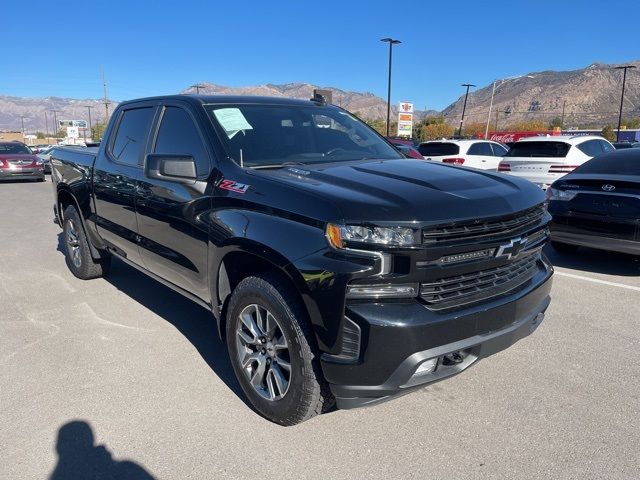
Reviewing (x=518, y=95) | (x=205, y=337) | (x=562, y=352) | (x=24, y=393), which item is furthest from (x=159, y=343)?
(x=518, y=95)

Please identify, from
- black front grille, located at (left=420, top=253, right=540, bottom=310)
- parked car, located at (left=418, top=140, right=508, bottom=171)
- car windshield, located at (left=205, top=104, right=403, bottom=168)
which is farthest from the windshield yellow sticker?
parked car, located at (left=418, top=140, right=508, bottom=171)

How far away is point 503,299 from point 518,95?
189 m

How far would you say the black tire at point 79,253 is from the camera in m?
5.64

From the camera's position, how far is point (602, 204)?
5.82 m

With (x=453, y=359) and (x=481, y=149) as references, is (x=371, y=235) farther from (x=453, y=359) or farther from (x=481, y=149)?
(x=481, y=149)

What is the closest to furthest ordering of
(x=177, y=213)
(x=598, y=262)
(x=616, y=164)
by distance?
1. (x=177, y=213)
2. (x=616, y=164)
3. (x=598, y=262)

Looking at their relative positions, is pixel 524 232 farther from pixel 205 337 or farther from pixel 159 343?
pixel 159 343

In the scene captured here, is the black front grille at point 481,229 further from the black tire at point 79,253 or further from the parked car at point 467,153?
the parked car at point 467,153

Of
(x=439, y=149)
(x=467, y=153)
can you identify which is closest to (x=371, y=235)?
(x=467, y=153)

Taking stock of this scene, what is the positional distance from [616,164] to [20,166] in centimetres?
1986

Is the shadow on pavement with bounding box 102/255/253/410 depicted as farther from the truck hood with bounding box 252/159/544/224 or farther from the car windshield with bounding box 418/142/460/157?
the car windshield with bounding box 418/142/460/157

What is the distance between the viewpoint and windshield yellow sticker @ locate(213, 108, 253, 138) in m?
3.46

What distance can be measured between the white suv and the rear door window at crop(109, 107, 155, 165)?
8.58 meters

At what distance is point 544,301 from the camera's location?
124 inches
